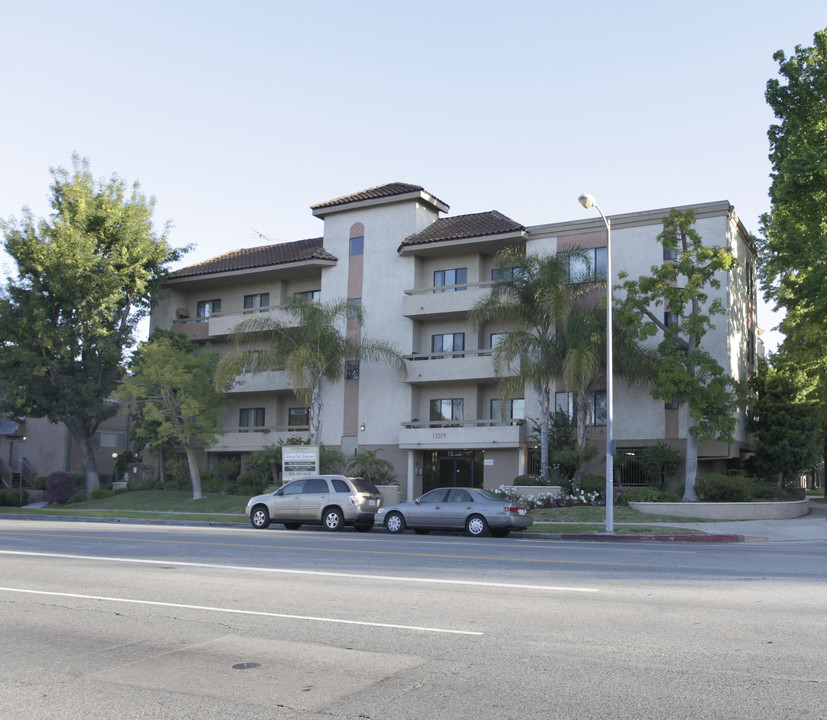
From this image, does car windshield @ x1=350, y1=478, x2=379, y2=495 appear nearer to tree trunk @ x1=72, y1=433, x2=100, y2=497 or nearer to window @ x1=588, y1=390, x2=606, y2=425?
window @ x1=588, y1=390, x2=606, y2=425

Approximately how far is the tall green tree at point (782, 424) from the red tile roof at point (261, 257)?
20298 millimetres

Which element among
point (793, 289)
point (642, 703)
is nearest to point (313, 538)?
point (642, 703)

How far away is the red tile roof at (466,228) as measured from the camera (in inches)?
1388

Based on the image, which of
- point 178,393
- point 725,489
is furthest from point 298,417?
point 725,489

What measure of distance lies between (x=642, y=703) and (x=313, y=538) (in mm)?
14756

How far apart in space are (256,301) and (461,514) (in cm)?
2398

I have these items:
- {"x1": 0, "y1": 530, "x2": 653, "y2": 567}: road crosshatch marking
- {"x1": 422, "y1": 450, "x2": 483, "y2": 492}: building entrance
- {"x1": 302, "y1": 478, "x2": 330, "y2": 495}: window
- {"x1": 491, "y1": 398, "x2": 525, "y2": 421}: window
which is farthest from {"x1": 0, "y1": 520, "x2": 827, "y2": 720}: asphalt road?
{"x1": 422, "y1": 450, "x2": 483, "y2": 492}: building entrance

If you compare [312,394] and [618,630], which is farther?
[312,394]

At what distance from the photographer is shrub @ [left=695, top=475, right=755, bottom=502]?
93.6 ft

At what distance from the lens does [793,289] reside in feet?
98.7

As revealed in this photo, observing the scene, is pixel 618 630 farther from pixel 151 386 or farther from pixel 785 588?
pixel 151 386

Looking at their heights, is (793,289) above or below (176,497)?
above

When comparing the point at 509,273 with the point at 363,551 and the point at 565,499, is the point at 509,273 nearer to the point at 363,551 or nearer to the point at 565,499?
the point at 565,499

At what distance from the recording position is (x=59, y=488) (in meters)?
43.3
